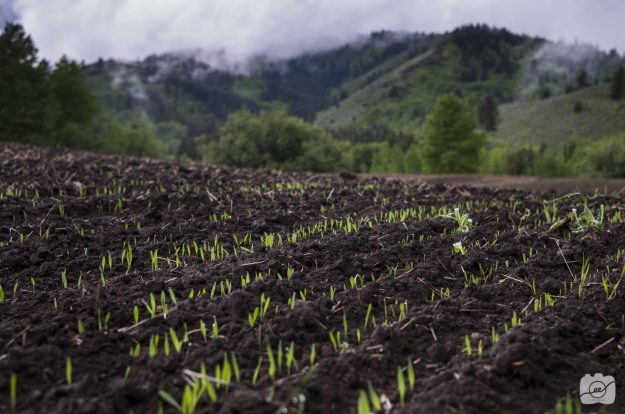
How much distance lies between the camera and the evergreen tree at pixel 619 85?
86.9 metres

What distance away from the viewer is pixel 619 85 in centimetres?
8919

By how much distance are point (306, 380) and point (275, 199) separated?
4.74 m

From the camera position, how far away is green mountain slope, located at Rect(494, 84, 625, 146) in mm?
90562

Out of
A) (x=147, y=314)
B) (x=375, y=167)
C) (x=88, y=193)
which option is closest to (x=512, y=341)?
(x=147, y=314)

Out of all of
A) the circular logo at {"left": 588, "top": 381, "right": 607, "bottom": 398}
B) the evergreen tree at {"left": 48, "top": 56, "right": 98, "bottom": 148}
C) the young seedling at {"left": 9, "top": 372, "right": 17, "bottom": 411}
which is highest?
the evergreen tree at {"left": 48, "top": 56, "right": 98, "bottom": 148}

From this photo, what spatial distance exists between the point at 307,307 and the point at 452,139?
129ft

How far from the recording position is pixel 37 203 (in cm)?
577

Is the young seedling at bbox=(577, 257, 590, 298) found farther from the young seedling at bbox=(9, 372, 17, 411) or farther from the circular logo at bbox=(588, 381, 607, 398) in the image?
the young seedling at bbox=(9, 372, 17, 411)

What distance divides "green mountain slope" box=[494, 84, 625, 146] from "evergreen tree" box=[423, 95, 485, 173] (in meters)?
49.5

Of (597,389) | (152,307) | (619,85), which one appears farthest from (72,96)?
(619,85)

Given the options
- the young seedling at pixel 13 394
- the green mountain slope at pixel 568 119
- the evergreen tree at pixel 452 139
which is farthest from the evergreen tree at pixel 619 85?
the young seedling at pixel 13 394

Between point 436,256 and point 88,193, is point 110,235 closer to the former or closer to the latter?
point 88,193

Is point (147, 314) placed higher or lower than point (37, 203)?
lower

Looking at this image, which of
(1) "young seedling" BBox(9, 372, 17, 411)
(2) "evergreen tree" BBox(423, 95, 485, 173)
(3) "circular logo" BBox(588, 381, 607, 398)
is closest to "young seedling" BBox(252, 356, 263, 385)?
(1) "young seedling" BBox(9, 372, 17, 411)
